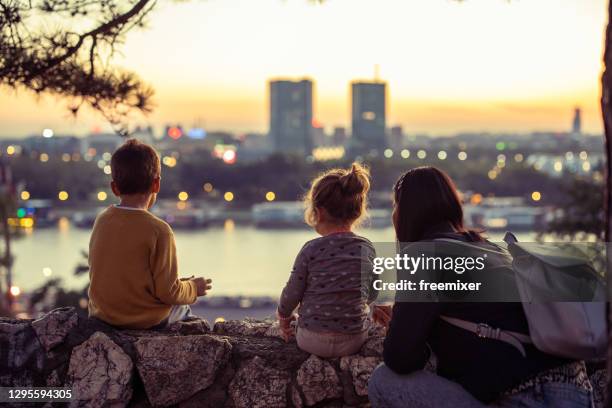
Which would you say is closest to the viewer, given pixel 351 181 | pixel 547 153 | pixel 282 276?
pixel 351 181

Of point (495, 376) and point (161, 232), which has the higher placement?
point (161, 232)

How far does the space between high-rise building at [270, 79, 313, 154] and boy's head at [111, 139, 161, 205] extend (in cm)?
3791

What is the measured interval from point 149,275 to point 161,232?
0.11 meters

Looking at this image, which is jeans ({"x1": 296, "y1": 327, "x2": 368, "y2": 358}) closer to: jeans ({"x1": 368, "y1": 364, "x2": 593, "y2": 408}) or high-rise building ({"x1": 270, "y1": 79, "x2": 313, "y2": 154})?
jeans ({"x1": 368, "y1": 364, "x2": 593, "y2": 408})

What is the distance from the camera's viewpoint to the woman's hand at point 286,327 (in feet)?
6.10

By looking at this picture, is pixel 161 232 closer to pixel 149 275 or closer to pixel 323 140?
pixel 149 275

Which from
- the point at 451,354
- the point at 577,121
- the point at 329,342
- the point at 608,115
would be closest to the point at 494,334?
the point at 451,354

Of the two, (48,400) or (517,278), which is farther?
(48,400)

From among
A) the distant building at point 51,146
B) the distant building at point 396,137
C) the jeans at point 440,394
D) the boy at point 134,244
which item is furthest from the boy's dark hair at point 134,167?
the distant building at point 396,137

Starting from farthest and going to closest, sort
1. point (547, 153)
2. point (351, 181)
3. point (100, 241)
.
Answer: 1. point (547, 153)
2. point (100, 241)
3. point (351, 181)

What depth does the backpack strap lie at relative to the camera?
130 cm

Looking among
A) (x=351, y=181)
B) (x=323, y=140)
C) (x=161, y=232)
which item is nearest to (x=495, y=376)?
(x=351, y=181)

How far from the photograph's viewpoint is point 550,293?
4.09 feet

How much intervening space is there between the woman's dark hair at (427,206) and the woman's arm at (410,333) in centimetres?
15
